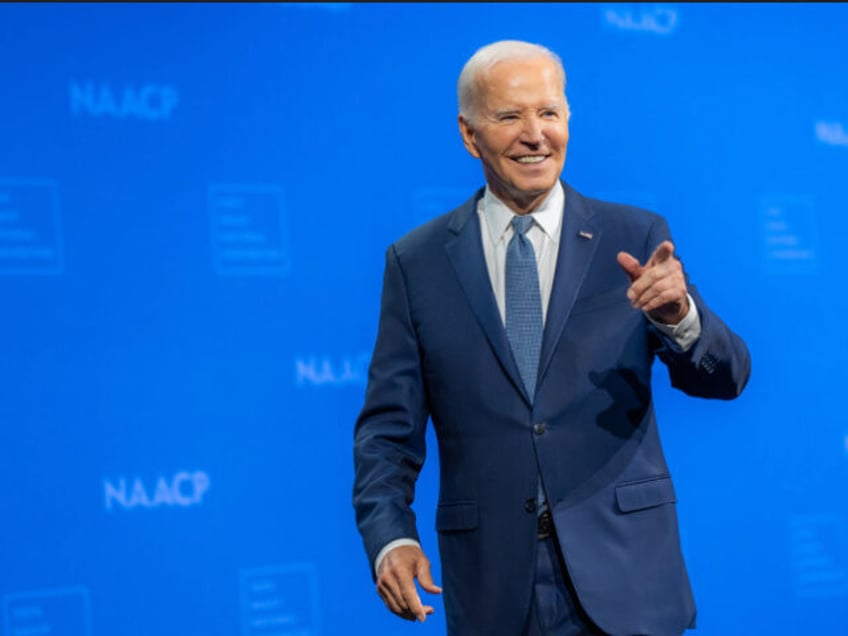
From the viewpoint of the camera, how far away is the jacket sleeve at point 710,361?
70.6 inches

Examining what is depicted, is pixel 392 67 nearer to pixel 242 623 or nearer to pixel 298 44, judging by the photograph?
pixel 298 44

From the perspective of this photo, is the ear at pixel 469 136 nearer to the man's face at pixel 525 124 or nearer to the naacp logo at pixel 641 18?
the man's face at pixel 525 124

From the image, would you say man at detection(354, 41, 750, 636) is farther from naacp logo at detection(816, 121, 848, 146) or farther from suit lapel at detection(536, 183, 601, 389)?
naacp logo at detection(816, 121, 848, 146)

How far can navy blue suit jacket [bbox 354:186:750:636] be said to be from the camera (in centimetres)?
187

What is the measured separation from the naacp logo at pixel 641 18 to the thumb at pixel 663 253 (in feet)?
6.66

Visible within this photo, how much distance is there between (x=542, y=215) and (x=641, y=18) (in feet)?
5.85

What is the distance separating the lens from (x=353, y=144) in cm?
326

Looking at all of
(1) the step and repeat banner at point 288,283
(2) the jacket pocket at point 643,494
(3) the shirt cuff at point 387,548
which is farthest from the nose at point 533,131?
(1) the step and repeat banner at point 288,283

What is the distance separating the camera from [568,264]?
77.5 inches

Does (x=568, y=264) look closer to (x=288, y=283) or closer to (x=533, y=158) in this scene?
(x=533, y=158)

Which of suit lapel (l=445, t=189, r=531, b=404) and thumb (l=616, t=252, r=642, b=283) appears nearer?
thumb (l=616, t=252, r=642, b=283)

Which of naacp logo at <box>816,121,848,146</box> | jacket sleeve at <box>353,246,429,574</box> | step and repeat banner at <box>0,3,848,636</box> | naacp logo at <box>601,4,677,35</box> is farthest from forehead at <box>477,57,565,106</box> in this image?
naacp logo at <box>816,121,848,146</box>

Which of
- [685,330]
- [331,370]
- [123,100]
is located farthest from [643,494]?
[123,100]

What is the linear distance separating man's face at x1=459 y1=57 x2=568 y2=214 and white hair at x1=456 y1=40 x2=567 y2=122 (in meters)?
0.01
